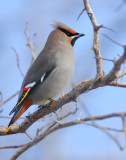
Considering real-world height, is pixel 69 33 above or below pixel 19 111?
above

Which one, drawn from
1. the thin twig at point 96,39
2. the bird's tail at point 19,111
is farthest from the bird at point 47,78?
the thin twig at point 96,39

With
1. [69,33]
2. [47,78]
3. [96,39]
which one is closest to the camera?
[96,39]

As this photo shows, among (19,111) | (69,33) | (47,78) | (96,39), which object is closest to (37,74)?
(47,78)

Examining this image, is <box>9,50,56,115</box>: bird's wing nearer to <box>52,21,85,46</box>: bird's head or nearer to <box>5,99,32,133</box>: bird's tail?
<box>5,99,32,133</box>: bird's tail

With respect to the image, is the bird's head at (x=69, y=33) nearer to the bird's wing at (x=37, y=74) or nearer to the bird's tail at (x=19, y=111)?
the bird's wing at (x=37, y=74)

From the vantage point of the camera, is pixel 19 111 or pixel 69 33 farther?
pixel 69 33

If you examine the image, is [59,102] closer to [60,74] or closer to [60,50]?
[60,74]

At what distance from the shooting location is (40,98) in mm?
4047

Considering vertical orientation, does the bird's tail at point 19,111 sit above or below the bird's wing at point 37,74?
below

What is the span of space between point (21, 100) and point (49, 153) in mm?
2886

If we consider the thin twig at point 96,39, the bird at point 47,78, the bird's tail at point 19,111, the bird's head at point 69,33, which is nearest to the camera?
the thin twig at point 96,39

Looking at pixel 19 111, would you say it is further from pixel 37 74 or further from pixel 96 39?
pixel 96 39

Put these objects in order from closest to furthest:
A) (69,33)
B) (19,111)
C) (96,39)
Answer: (96,39) < (19,111) < (69,33)

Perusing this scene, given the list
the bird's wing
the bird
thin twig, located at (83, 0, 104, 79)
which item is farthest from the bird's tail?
thin twig, located at (83, 0, 104, 79)
